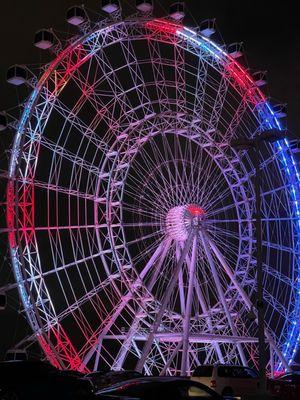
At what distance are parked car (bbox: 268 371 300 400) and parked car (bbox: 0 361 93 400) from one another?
9861mm

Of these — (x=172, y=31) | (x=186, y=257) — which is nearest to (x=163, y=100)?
(x=172, y=31)

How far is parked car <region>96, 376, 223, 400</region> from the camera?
543 inches

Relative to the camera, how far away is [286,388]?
24.1m

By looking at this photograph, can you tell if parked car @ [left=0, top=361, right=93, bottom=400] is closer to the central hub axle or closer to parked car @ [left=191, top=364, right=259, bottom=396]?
parked car @ [left=191, top=364, right=259, bottom=396]

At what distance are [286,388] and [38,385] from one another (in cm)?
1114

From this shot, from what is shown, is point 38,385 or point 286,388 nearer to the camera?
point 38,385

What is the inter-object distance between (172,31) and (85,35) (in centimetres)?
575

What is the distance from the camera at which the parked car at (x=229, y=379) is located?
25.6m

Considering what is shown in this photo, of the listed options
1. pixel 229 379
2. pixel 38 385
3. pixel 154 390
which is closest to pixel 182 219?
pixel 229 379

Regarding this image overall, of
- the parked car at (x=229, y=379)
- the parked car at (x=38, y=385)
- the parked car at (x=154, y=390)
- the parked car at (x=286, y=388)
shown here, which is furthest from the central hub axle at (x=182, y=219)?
the parked car at (x=154, y=390)

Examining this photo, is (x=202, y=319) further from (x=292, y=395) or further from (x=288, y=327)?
(x=292, y=395)

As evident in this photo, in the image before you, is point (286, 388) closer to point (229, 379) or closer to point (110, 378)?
point (229, 379)

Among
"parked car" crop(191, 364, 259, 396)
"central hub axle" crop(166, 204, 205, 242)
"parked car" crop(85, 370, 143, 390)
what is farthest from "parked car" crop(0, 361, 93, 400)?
"central hub axle" crop(166, 204, 205, 242)

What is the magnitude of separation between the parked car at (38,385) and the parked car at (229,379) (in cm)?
1051
